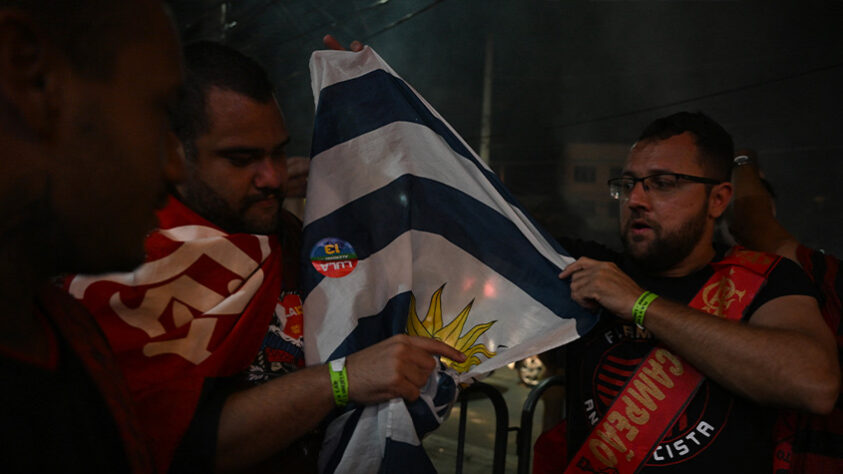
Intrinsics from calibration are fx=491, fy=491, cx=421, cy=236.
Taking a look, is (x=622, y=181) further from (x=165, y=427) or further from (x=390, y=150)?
(x=165, y=427)

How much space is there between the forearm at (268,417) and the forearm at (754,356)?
1.27m

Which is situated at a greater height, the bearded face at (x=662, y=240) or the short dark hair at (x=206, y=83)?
the short dark hair at (x=206, y=83)

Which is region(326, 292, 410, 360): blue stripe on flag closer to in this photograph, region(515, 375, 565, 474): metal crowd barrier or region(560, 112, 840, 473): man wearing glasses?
region(560, 112, 840, 473): man wearing glasses

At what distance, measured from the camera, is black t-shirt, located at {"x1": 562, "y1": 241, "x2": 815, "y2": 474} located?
74.5 inches

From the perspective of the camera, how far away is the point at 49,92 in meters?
0.76

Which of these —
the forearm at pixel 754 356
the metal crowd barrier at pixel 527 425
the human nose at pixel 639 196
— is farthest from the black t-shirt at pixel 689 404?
the metal crowd barrier at pixel 527 425

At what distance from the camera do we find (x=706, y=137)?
231 centimetres

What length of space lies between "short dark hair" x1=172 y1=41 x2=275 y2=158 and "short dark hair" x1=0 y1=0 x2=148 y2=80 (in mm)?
910

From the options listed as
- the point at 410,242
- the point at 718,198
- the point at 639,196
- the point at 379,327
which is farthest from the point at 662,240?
the point at 379,327

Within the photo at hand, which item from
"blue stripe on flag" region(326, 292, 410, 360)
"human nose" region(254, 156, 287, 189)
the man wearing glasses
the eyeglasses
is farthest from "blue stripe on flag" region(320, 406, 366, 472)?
the eyeglasses

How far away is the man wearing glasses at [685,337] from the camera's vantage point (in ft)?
5.91

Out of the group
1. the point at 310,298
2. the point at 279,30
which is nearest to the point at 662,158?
the point at 310,298

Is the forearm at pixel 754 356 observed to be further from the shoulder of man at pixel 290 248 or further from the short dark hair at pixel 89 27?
the short dark hair at pixel 89 27

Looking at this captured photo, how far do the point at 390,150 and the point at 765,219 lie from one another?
7.19ft
